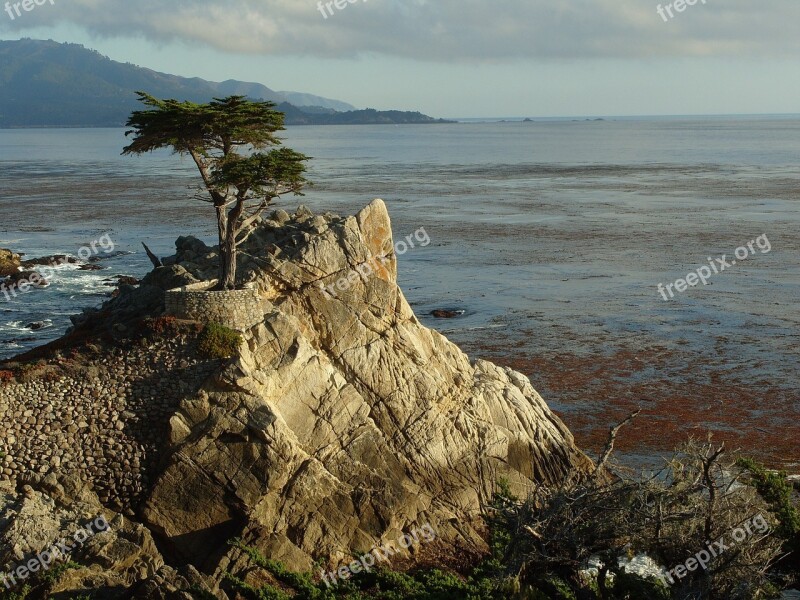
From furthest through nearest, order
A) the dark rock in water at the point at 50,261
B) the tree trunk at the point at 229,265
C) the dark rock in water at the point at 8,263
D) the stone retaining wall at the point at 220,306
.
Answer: the dark rock in water at the point at 50,261 → the dark rock in water at the point at 8,263 → the tree trunk at the point at 229,265 → the stone retaining wall at the point at 220,306

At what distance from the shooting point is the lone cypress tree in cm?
2803

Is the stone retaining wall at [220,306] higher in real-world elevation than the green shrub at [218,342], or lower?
higher

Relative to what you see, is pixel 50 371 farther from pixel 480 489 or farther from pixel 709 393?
pixel 709 393

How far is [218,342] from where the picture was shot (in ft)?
84.8

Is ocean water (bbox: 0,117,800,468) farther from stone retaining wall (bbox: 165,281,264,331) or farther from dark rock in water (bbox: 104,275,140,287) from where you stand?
stone retaining wall (bbox: 165,281,264,331)

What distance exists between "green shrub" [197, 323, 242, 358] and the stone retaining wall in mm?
545

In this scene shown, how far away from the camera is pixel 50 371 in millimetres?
25469

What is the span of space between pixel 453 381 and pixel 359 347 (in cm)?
307

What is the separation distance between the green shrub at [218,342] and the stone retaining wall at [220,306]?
545 millimetres

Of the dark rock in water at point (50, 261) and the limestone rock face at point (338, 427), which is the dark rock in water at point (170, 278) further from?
the dark rock in water at point (50, 261)

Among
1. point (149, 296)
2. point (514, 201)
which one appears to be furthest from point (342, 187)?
point (149, 296)

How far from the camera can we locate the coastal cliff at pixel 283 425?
23.5 m

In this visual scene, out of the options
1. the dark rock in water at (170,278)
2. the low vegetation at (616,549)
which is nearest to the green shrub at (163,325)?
the dark rock in water at (170,278)

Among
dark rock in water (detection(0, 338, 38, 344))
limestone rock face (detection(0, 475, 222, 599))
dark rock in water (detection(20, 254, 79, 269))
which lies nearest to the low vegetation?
limestone rock face (detection(0, 475, 222, 599))
